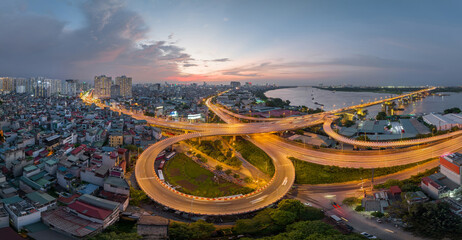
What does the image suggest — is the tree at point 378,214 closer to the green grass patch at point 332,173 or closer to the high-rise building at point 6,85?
the green grass patch at point 332,173

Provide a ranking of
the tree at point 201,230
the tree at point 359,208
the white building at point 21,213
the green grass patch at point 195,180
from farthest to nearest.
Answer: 1. the green grass patch at point 195,180
2. the tree at point 359,208
3. the white building at point 21,213
4. the tree at point 201,230

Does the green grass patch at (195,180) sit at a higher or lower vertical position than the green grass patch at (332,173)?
lower

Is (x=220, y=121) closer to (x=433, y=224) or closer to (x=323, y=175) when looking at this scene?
(x=323, y=175)

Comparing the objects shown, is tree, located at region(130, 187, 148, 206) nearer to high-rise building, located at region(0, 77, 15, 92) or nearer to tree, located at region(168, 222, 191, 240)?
tree, located at region(168, 222, 191, 240)

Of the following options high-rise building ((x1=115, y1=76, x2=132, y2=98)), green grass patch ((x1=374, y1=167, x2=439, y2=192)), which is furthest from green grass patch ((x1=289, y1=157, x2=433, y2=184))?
high-rise building ((x1=115, y1=76, x2=132, y2=98))

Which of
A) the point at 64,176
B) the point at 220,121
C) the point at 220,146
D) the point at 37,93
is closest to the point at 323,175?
the point at 220,146

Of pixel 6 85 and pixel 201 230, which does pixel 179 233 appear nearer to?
pixel 201 230

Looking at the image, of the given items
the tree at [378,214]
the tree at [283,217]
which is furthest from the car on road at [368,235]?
the tree at [283,217]

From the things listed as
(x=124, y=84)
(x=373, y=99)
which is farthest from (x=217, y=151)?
(x=373, y=99)
